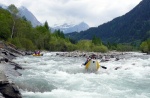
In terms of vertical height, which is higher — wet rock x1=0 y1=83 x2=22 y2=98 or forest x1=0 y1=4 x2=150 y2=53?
forest x1=0 y1=4 x2=150 y2=53

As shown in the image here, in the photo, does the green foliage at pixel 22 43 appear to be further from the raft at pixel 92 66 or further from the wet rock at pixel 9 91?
the wet rock at pixel 9 91

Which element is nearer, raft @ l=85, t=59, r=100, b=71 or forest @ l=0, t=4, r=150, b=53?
raft @ l=85, t=59, r=100, b=71

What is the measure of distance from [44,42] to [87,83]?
83.0 metres

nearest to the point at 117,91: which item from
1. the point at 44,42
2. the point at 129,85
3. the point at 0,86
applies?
the point at 129,85

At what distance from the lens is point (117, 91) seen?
20.3 metres

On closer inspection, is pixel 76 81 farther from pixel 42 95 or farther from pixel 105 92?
pixel 42 95

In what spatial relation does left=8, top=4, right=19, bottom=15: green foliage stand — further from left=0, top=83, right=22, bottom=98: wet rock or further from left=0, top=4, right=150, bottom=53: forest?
left=0, top=83, right=22, bottom=98: wet rock

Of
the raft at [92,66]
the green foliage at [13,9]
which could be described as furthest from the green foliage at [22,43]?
the raft at [92,66]

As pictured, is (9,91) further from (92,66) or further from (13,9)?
(13,9)

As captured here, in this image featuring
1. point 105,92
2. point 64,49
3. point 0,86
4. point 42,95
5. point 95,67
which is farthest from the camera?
point 64,49

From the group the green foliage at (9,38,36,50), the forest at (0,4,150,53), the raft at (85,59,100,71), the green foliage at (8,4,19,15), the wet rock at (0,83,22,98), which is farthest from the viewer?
the green foliage at (8,4,19,15)

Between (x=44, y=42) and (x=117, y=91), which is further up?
(x=44, y=42)

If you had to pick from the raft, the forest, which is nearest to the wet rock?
the raft

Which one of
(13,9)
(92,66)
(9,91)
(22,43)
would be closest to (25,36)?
(13,9)
